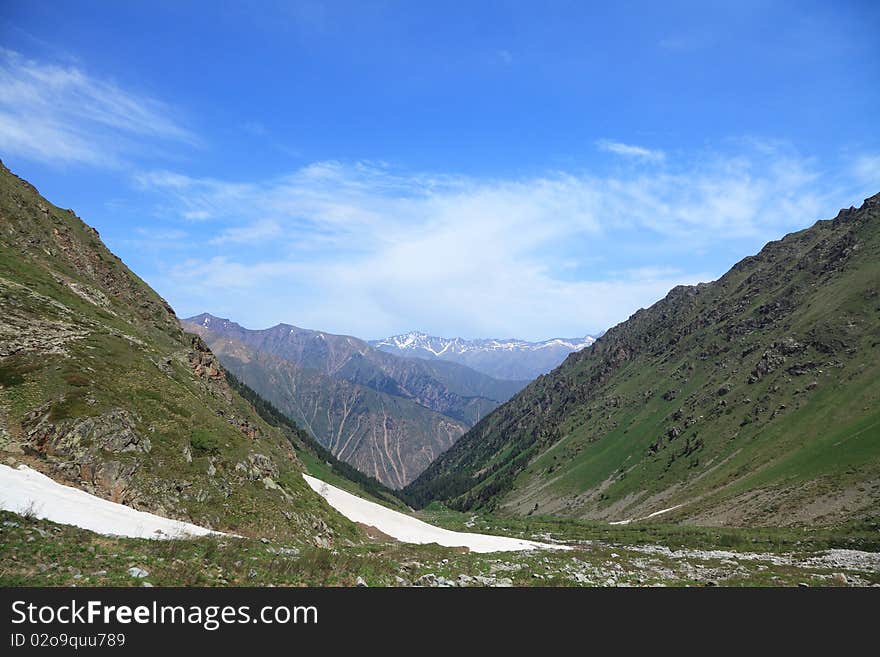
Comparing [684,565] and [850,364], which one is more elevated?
[850,364]

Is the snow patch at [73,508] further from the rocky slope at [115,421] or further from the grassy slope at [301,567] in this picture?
the grassy slope at [301,567]

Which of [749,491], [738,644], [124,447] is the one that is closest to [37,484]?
[124,447]

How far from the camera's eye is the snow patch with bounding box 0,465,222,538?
26.3 m

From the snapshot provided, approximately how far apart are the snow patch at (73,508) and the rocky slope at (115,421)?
254 cm

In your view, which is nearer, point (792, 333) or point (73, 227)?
point (73, 227)

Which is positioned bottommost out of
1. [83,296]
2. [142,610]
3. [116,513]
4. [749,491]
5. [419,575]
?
[749,491]

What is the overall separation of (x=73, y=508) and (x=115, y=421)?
12000mm

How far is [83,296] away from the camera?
64.4 metres

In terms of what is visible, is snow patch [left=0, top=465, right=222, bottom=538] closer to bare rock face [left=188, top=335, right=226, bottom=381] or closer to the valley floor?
the valley floor

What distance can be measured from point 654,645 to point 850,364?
17111 cm

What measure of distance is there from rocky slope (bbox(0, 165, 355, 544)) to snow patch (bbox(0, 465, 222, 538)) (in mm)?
2538

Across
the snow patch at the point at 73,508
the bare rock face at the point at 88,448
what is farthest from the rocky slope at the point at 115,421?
the snow patch at the point at 73,508

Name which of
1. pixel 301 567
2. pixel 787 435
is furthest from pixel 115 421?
pixel 787 435

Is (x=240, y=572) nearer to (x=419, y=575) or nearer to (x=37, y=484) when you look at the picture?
(x=419, y=575)
